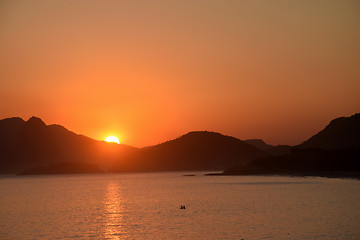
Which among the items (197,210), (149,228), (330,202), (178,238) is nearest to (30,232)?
(149,228)

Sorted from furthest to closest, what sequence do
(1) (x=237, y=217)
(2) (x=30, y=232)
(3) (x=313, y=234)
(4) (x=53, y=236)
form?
(1) (x=237, y=217) < (2) (x=30, y=232) < (4) (x=53, y=236) < (3) (x=313, y=234)

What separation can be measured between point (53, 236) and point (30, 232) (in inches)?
234

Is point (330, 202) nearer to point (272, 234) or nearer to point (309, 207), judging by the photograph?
point (309, 207)

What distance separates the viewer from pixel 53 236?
58.4 meters

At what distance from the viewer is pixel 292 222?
66188 millimetres

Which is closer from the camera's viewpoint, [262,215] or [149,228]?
[149,228]

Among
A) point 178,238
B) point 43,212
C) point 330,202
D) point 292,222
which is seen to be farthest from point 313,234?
point 43,212

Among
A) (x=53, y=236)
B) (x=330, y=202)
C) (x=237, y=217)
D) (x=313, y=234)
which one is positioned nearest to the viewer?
(x=313, y=234)

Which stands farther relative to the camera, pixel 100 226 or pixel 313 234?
pixel 100 226

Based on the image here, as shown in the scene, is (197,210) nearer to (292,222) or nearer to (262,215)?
(262,215)

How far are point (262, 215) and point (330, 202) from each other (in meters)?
25.6

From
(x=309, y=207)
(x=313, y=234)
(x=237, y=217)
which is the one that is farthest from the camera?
(x=309, y=207)

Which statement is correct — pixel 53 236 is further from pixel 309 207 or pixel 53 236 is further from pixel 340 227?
pixel 309 207

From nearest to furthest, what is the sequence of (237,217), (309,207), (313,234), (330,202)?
(313,234), (237,217), (309,207), (330,202)
